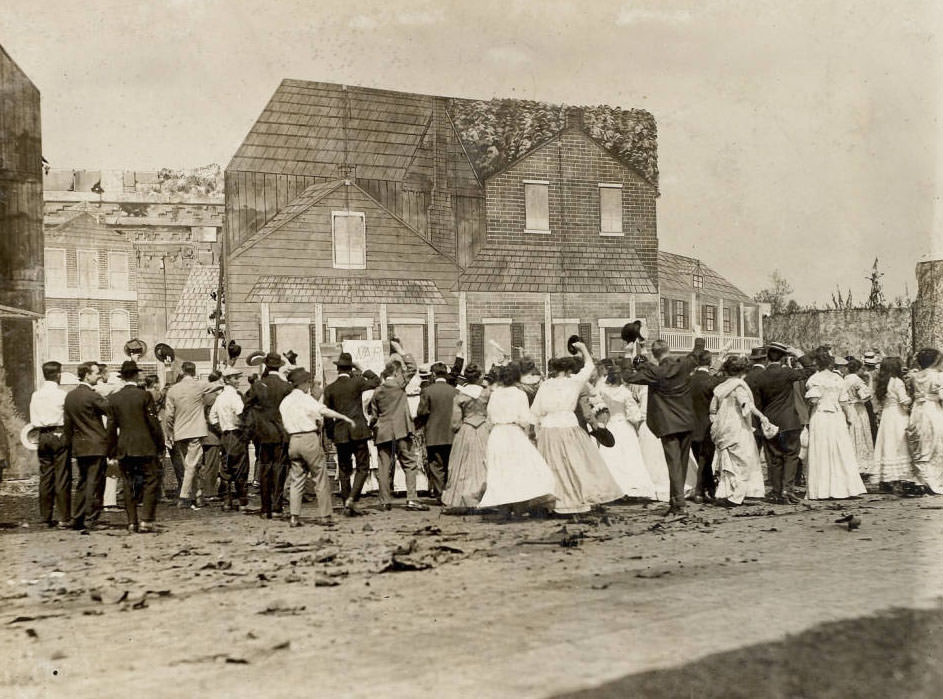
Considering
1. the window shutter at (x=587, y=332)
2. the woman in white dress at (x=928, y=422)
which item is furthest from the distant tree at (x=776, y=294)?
the woman in white dress at (x=928, y=422)

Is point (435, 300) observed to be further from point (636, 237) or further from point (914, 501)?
point (914, 501)

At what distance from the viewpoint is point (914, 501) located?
11.9m

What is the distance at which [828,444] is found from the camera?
1228 centimetres

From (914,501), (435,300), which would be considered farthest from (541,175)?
(914,501)

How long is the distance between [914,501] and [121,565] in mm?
8923

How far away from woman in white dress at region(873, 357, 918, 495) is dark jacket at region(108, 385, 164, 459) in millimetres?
8929

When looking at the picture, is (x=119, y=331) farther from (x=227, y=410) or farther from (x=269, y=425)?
(x=269, y=425)

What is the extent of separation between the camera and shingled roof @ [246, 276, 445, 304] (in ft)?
58.5

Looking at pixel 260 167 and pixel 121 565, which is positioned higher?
pixel 260 167

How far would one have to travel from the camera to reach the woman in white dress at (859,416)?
13719mm

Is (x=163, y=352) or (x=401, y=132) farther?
(x=401, y=132)

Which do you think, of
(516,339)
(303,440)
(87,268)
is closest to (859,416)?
(516,339)

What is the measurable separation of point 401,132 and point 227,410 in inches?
310

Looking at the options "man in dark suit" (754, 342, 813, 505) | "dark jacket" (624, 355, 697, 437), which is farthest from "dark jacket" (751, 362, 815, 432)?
"dark jacket" (624, 355, 697, 437)
